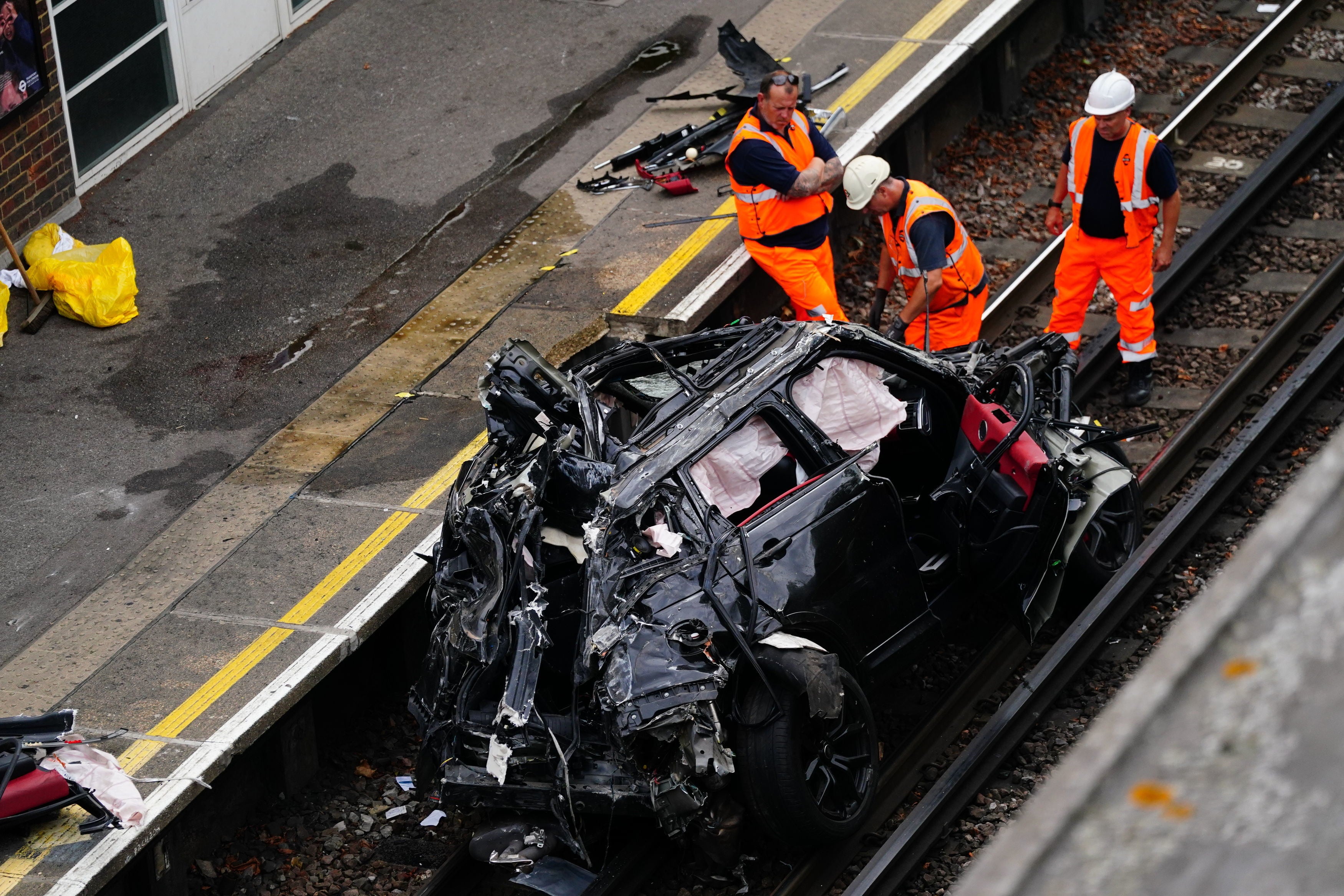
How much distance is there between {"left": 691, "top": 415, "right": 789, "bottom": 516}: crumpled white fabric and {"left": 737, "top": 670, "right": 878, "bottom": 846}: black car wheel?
37.2 inches

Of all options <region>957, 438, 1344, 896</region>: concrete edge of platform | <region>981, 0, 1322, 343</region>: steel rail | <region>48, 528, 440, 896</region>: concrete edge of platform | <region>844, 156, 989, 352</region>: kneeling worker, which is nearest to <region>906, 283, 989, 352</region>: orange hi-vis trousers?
<region>844, 156, 989, 352</region>: kneeling worker

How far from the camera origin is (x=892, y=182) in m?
9.65

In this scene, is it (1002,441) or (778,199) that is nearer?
(1002,441)

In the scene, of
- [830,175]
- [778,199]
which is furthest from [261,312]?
[830,175]

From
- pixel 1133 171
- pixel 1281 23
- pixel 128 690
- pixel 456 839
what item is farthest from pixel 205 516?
→ pixel 1281 23

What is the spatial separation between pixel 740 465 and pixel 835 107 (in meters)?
6.46

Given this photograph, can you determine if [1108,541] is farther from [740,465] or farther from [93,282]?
[93,282]

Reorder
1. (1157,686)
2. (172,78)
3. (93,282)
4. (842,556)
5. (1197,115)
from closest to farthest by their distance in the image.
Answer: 1. (1157,686)
2. (842,556)
3. (93,282)
4. (1197,115)
5. (172,78)

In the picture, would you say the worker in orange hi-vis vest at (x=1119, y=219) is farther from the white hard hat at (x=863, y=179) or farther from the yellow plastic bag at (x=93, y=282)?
the yellow plastic bag at (x=93, y=282)

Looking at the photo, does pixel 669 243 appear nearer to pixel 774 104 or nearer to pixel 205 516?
pixel 774 104

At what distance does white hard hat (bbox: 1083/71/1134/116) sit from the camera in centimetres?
972

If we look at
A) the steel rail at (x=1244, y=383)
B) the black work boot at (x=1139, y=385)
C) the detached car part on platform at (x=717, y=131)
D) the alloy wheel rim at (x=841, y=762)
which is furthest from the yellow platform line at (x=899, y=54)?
the alloy wheel rim at (x=841, y=762)

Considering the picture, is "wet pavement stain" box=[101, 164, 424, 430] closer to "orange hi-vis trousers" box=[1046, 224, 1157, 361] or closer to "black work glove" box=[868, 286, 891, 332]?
"black work glove" box=[868, 286, 891, 332]

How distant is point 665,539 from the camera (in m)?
6.93
